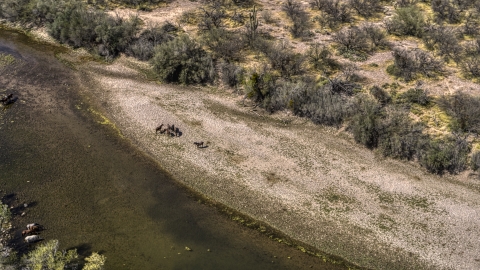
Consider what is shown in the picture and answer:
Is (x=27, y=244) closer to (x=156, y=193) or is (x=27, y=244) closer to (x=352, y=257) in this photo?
(x=156, y=193)

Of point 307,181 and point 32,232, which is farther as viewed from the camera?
point 307,181

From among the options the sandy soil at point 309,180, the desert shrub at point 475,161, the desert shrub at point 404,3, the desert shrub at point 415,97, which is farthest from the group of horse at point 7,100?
the desert shrub at point 404,3

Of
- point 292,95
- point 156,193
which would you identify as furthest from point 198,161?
point 292,95

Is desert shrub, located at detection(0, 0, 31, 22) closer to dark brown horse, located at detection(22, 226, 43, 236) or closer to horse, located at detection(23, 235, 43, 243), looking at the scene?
dark brown horse, located at detection(22, 226, 43, 236)

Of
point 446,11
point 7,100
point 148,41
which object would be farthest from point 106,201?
point 446,11

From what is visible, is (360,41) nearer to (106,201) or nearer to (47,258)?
(106,201)

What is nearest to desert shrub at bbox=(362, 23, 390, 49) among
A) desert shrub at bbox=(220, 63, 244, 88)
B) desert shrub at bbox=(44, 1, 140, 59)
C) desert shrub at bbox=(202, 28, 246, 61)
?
desert shrub at bbox=(202, 28, 246, 61)
